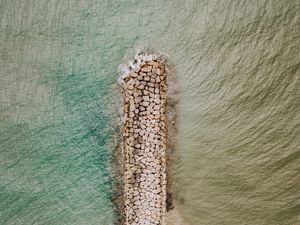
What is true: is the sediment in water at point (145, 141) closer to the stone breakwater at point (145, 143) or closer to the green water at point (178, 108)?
the stone breakwater at point (145, 143)

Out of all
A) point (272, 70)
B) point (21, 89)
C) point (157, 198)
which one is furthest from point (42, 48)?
point (272, 70)

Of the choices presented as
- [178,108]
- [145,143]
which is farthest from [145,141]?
[178,108]

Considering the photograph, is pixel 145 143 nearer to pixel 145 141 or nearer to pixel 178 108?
pixel 145 141

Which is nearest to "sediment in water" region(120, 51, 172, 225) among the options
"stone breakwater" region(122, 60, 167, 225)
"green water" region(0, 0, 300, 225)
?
"stone breakwater" region(122, 60, 167, 225)

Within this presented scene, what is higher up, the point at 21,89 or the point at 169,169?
the point at 21,89

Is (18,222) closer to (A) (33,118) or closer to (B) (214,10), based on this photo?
(A) (33,118)

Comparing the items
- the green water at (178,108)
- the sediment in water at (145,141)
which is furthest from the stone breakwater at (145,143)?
the green water at (178,108)
